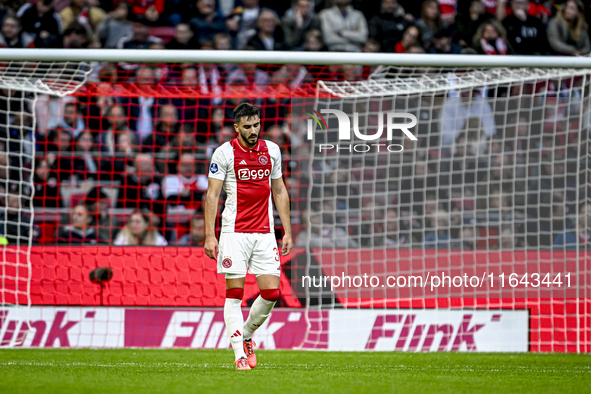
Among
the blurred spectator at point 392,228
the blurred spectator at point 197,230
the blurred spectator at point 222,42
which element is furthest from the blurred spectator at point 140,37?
the blurred spectator at point 392,228

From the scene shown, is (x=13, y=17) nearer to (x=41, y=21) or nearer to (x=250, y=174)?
(x=41, y=21)

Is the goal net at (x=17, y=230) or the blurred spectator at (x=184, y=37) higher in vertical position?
the blurred spectator at (x=184, y=37)

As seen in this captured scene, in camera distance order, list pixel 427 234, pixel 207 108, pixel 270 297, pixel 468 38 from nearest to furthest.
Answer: pixel 270 297, pixel 427 234, pixel 207 108, pixel 468 38

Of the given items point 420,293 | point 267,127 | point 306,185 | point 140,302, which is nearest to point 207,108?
point 267,127

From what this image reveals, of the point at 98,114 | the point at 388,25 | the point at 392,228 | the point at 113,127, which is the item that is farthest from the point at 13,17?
the point at 392,228

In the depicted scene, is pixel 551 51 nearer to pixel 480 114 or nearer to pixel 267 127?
pixel 480 114

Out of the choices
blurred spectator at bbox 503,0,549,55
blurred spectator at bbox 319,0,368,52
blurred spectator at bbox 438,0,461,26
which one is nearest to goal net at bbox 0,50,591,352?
blurred spectator at bbox 319,0,368,52

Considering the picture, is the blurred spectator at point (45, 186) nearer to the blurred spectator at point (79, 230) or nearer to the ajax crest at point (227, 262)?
the blurred spectator at point (79, 230)

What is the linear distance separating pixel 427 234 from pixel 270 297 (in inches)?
125

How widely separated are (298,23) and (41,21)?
3604mm

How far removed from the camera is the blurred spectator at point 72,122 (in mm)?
9633

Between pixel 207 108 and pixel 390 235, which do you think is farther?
pixel 207 108

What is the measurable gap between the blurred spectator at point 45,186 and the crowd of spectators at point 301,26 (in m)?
2.37

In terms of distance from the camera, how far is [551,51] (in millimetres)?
11711
